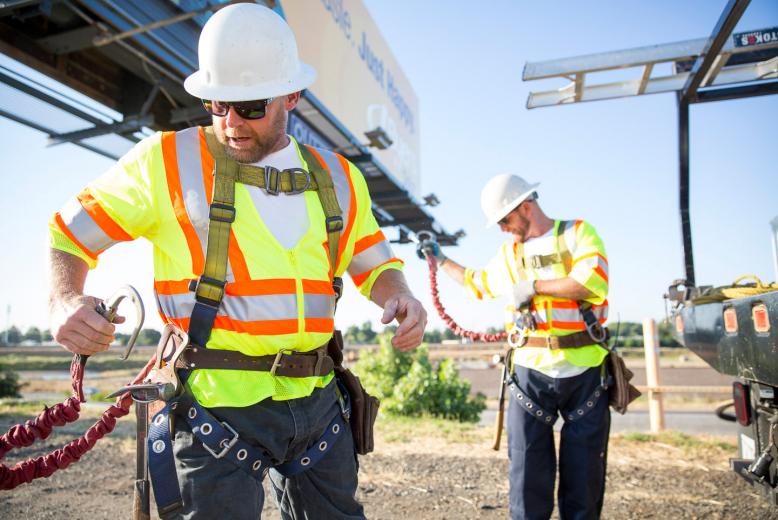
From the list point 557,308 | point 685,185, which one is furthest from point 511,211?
point 685,185

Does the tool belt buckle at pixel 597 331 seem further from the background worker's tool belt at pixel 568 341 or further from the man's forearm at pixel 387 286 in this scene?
the man's forearm at pixel 387 286

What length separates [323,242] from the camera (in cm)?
200

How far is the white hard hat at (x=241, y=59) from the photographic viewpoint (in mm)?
1909

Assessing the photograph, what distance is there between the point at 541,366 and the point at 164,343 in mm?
2668

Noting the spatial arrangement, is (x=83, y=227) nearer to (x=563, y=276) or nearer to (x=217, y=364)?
(x=217, y=364)

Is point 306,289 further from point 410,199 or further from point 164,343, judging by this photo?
point 410,199

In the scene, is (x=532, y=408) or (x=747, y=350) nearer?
(x=747, y=350)

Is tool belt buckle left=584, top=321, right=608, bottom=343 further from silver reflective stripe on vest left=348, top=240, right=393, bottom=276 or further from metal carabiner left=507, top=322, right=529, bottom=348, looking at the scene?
silver reflective stripe on vest left=348, top=240, right=393, bottom=276

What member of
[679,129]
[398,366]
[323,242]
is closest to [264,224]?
[323,242]

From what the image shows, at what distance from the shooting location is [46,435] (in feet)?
6.76

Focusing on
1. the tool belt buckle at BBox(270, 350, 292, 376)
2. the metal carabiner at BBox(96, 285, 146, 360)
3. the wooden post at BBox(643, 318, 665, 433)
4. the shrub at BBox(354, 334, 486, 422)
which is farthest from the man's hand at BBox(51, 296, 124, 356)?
the shrub at BBox(354, 334, 486, 422)

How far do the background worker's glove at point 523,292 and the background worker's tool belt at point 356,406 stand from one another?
6.67 feet

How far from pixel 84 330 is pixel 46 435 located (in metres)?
0.74

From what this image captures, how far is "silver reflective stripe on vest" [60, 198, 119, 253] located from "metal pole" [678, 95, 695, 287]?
12.6 ft
